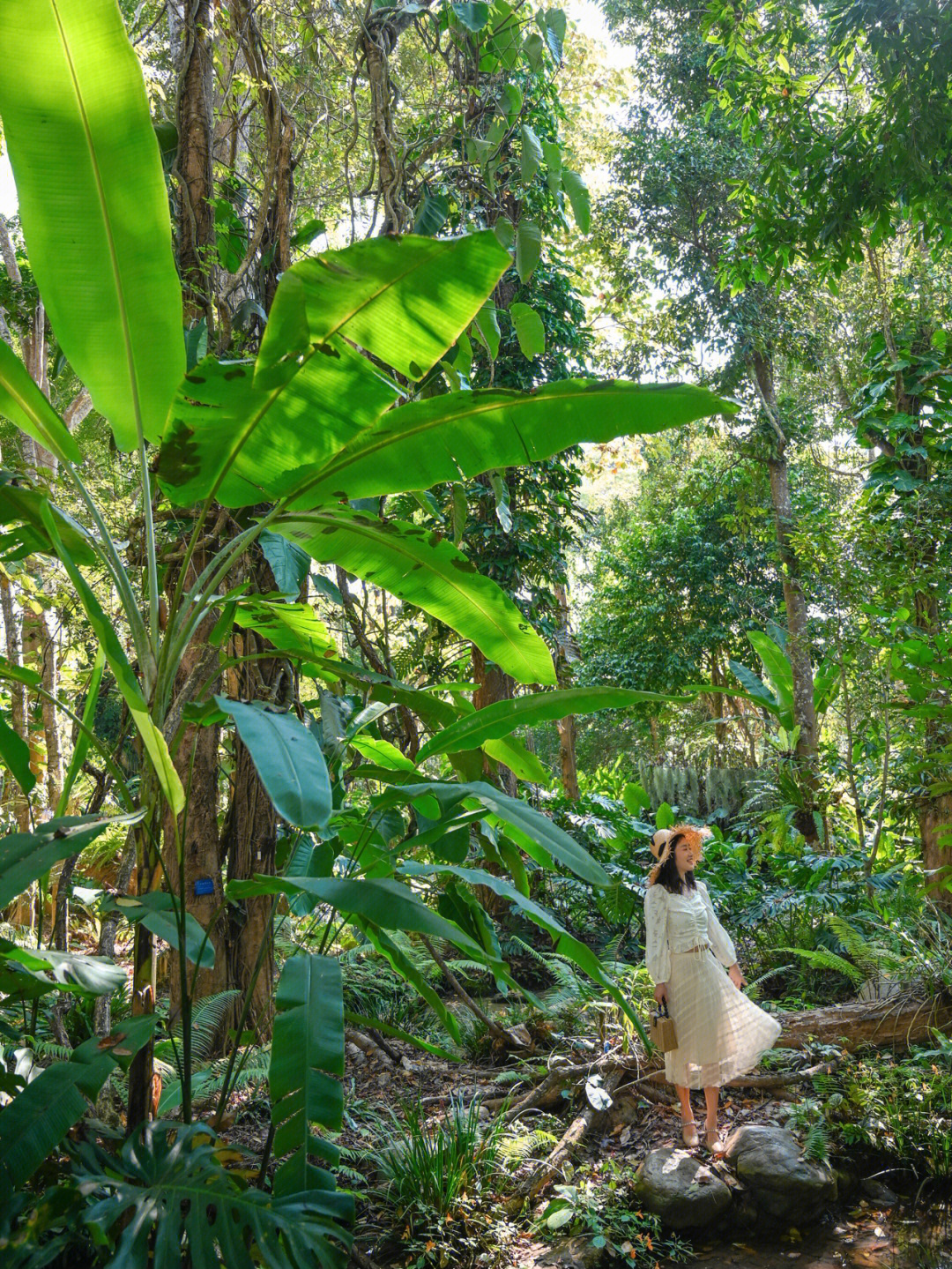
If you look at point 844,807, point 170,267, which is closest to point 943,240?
point 844,807

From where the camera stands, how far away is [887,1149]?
12.5ft

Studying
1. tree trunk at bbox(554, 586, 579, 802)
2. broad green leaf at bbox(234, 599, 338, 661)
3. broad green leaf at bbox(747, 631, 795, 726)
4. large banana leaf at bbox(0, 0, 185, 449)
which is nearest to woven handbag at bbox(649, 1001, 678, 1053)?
broad green leaf at bbox(234, 599, 338, 661)

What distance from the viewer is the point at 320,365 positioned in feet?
5.79

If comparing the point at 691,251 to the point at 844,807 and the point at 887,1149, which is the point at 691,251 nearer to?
the point at 844,807

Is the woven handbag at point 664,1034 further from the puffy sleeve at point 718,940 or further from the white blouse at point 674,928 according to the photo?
the puffy sleeve at point 718,940

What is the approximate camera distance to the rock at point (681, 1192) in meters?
3.34

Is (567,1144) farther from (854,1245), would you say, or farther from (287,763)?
(287,763)

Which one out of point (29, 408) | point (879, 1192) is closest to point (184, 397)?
point (29, 408)

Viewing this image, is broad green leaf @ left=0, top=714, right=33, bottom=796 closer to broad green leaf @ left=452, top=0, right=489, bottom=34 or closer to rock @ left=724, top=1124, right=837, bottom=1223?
broad green leaf @ left=452, top=0, right=489, bottom=34

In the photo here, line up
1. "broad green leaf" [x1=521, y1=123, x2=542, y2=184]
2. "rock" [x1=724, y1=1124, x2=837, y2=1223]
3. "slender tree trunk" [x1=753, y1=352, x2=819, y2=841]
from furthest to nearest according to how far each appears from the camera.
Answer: "slender tree trunk" [x1=753, y1=352, x2=819, y2=841] → "rock" [x1=724, y1=1124, x2=837, y2=1223] → "broad green leaf" [x1=521, y1=123, x2=542, y2=184]

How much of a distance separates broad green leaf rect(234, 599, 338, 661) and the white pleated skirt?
2.63m

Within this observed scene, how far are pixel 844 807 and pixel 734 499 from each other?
5.82 meters

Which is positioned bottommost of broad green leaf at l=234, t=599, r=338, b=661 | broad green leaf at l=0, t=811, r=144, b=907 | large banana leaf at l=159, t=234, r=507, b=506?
broad green leaf at l=0, t=811, r=144, b=907

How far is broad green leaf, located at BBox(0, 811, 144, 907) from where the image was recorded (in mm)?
1210
